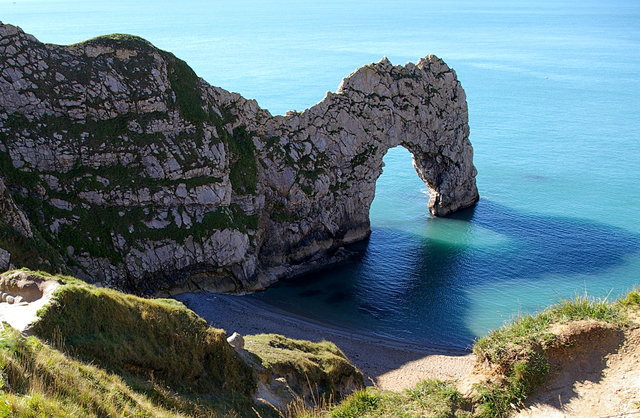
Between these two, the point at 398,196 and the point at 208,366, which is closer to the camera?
the point at 208,366

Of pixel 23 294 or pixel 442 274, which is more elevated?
pixel 23 294

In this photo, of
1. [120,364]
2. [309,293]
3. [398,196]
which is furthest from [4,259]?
[398,196]

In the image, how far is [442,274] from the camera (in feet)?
210

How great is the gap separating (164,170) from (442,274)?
3126cm

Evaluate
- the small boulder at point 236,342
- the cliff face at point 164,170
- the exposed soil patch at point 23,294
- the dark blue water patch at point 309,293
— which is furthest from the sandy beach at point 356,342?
the exposed soil patch at point 23,294

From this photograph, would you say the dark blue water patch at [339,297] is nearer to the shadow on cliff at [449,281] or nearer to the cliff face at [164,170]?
the shadow on cliff at [449,281]

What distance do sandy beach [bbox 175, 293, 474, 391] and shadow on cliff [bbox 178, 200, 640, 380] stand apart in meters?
0.43

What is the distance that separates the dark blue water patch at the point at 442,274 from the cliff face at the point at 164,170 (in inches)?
185

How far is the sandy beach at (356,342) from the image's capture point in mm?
45000

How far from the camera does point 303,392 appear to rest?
30.4 metres

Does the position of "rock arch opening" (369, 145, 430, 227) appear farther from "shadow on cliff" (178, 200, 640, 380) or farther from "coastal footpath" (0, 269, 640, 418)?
"coastal footpath" (0, 269, 640, 418)

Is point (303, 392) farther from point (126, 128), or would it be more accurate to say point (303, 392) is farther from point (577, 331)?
point (126, 128)

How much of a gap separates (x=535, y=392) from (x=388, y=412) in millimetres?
4186

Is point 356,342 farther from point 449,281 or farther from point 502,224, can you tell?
point 502,224
